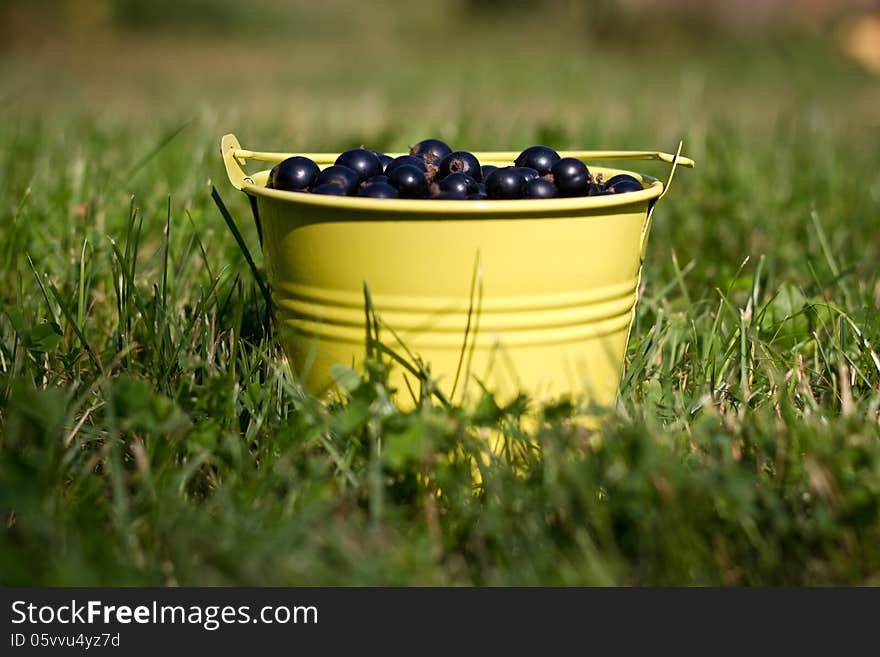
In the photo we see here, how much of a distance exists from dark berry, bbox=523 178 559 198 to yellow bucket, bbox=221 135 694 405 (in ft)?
0.24

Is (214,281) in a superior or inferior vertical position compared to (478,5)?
inferior

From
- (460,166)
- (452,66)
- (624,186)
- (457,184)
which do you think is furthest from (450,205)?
(452,66)

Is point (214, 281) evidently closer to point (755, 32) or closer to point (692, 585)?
point (692, 585)

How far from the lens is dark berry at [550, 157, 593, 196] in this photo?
5.50 ft

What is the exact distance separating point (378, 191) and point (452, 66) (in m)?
7.12

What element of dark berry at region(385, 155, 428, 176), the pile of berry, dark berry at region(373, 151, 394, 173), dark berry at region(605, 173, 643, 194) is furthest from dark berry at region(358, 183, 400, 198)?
dark berry at region(605, 173, 643, 194)

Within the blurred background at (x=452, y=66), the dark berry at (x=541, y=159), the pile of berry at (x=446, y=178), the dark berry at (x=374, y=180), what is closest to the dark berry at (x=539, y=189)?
the pile of berry at (x=446, y=178)

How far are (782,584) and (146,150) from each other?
114 inches

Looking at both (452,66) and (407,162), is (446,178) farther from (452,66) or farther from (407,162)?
(452,66)

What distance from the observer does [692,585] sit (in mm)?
1365

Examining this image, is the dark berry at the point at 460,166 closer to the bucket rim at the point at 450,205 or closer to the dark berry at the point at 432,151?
the dark berry at the point at 432,151

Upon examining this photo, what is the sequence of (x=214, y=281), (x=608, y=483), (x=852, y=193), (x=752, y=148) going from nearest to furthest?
1. (x=608, y=483)
2. (x=214, y=281)
3. (x=852, y=193)
4. (x=752, y=148)

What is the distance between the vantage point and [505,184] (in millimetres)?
1628

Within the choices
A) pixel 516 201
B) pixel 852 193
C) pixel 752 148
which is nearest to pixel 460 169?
pixel 516 201
